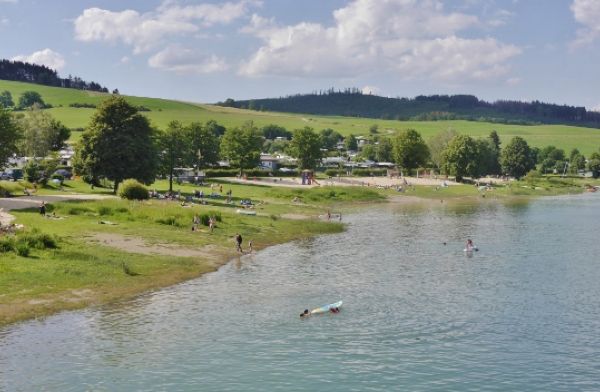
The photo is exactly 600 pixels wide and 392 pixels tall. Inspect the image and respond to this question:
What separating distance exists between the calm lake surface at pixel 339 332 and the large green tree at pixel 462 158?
413ft

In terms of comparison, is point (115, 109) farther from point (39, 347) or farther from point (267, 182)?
point (39, 347)

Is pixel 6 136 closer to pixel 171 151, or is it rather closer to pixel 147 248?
pixel 171 151

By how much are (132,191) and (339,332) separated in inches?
2269

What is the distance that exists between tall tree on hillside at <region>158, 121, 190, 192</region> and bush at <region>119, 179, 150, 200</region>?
24.9 meters

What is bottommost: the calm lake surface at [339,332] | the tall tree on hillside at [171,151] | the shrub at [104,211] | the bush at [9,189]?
the calm lake surface at [339,332]

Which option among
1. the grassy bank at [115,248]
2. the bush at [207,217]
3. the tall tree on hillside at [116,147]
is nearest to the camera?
the grassy bank at [115,248]

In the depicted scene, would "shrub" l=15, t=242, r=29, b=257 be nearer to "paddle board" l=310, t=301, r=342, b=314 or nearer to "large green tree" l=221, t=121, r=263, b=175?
"paddle board" l=310, t=301, r=342, b=314

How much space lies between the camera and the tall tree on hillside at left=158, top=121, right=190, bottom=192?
11981 cm

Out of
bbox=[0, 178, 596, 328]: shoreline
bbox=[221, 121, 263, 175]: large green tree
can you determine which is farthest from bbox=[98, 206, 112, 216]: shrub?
bbox=[221, 121, 263, 175]: large green tree

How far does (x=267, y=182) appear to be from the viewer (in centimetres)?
15800

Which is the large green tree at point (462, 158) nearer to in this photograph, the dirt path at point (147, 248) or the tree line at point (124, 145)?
the tree line at point (124, 145)

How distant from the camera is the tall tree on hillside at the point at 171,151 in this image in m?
120

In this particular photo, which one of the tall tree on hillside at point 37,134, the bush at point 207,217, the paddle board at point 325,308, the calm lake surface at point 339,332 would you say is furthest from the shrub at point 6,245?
the tall tree on hillside at point 37,134

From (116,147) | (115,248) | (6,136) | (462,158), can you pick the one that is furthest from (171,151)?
(462,158)
